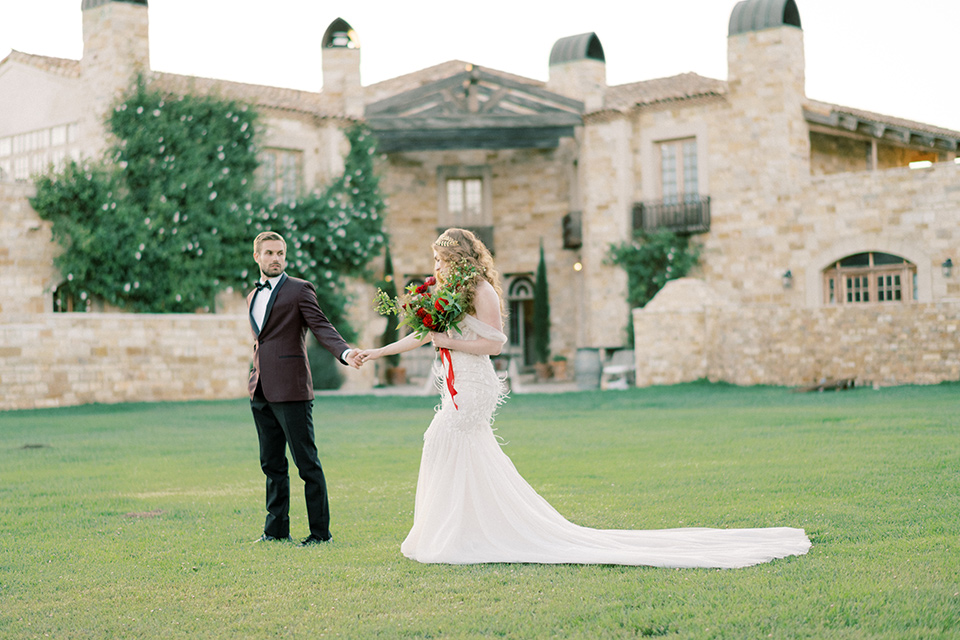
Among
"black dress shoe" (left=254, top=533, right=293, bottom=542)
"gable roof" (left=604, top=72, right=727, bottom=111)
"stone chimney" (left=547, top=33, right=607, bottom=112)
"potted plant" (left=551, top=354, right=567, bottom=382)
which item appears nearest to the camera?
"black dress shoe" (left=254, top=533, right=293, bottom=542)

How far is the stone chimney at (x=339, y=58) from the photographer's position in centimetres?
2908

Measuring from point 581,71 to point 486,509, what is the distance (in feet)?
82.0

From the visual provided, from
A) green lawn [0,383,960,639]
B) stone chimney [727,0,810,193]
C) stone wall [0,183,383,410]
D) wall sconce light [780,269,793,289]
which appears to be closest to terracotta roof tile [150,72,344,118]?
stone wall [0,183,383,410]

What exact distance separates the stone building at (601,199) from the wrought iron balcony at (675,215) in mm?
70

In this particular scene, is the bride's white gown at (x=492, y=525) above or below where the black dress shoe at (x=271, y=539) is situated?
above

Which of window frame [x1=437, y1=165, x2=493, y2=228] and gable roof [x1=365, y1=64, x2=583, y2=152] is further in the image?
window frame [x1=437, y1=165, x2=493, y2=228]

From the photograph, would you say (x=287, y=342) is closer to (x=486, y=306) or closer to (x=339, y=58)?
(x=486, y=306)

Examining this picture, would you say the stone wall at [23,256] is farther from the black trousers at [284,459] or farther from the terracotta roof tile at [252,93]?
the black trousers at [284,459]

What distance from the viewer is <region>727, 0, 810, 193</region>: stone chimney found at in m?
25.8

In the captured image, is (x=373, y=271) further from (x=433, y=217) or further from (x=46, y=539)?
(x=46, y=539)

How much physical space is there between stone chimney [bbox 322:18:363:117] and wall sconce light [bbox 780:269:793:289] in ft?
42.1

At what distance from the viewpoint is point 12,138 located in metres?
26.3

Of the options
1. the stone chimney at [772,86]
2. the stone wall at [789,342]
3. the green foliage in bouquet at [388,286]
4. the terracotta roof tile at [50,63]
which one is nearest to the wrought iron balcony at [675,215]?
the stone chimney at [772,86]

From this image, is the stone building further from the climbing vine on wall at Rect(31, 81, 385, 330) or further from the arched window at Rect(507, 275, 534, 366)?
the climbing vine on wall at Rect(31, 81, 385, 330)
